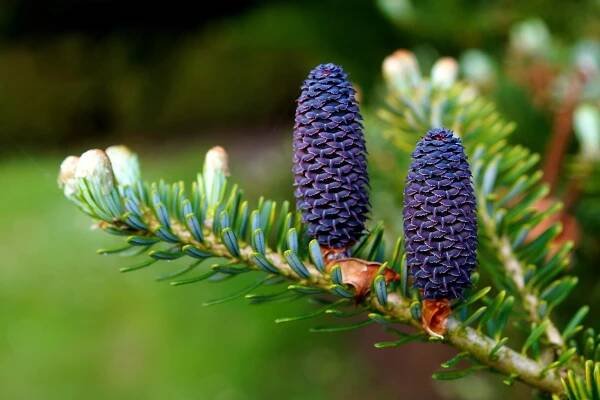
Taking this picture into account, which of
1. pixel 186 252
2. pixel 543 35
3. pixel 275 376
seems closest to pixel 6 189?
pixel 275 376

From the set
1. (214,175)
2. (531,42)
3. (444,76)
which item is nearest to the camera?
(214,175)

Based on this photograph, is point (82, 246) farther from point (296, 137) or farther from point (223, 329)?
point (296, 137)

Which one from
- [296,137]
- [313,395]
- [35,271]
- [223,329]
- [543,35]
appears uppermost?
[543,35]

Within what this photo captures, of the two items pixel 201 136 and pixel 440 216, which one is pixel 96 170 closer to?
pixel 440 216

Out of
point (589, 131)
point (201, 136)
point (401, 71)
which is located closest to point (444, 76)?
point (401, 71)

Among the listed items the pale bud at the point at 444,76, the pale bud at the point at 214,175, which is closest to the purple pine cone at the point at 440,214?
the pale bud at the point at 214,175

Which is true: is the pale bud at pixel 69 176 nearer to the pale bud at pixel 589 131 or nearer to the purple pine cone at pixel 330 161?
the purple pine cone at pixel 330 161

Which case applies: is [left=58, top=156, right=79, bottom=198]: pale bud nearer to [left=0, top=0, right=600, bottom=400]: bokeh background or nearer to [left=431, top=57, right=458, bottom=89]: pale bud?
[left=431, top=57, right=458, bottom=89]: pale bud
